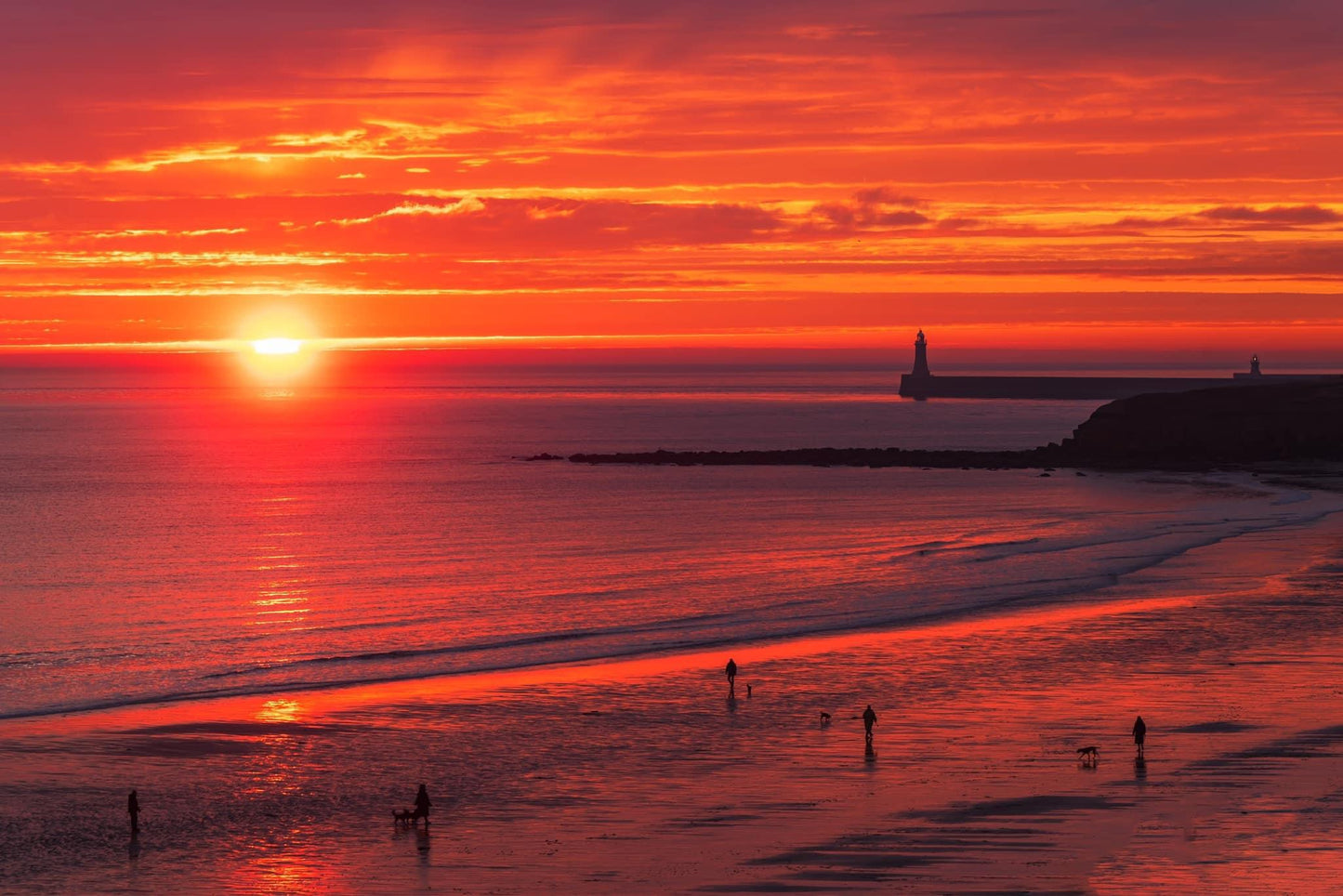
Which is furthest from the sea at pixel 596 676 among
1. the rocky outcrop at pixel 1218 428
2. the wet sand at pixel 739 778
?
the rocky outcrop at pixel 1218 428

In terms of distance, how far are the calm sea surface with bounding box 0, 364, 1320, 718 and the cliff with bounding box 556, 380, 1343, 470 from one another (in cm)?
727

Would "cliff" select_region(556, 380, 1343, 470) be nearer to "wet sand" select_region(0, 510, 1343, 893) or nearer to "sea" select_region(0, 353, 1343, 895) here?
"sea" select_region(0, 353, 1343, 895)

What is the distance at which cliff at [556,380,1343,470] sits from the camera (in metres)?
110

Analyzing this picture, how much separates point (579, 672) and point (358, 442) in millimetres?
132968

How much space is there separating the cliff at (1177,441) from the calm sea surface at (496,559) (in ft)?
23.9

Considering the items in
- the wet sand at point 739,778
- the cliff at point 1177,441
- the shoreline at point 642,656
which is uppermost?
the cliff at point 1177,441

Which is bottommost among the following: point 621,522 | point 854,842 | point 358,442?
point 854,842

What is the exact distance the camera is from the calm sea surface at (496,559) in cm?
3934

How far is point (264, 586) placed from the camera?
52406mm

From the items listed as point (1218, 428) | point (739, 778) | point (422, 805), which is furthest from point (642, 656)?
point (1218, 428)

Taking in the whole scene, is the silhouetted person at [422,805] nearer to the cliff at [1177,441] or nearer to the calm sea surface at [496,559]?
the calm sea surface at [496,559]

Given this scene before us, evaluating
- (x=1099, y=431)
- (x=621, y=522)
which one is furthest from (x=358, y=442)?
(x=621, y=522)

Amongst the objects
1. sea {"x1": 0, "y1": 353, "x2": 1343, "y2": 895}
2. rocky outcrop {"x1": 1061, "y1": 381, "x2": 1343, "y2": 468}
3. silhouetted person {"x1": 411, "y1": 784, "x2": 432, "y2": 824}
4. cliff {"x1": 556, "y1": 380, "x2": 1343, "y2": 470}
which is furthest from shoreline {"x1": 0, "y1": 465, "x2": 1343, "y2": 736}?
rocky outcrop {"x1": 1061, "y1": 381, "x2": 1343, "y2": 468}

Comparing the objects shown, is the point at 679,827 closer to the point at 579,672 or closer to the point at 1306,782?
the point at 1306,782
